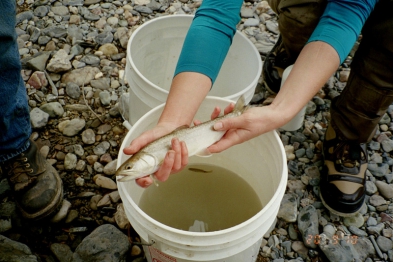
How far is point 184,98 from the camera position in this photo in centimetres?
166

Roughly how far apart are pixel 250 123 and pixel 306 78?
33cm

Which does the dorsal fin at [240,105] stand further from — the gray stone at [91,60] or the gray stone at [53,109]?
the gray stone at [91,60]

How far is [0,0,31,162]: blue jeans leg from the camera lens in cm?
156

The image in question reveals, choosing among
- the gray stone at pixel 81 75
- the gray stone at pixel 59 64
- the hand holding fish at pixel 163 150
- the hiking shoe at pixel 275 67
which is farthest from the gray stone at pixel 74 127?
the hiking shoe at pixel 275 67

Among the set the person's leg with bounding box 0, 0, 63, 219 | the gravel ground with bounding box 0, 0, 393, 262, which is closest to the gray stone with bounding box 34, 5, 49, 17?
the gravel ground with bounding box 0, 0, 393, 262

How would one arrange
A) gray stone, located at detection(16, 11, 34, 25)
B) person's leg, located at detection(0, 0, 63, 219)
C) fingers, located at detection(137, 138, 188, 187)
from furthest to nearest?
1. gray stone, located at detection(16, 11, 34, 25)
2. person's leg, located at detection(0, 0, 63, 219)
3. fingers, located at detection(137, 138, 188, 187)

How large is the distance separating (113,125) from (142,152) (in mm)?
1252

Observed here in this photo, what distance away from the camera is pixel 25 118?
192 cm

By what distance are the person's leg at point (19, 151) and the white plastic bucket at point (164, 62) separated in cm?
58

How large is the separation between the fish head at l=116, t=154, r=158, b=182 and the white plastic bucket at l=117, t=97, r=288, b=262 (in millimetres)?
84

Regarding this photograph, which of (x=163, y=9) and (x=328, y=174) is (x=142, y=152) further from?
(x=163, y=9)

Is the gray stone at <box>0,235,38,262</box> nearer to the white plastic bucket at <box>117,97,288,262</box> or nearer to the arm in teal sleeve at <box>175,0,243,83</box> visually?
the white plastic bucket at <box>117,97,288,262</box>

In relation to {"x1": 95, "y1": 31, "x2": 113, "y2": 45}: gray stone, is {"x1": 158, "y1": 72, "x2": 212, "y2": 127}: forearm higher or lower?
higher

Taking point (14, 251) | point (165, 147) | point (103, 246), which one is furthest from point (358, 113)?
point (14, 251)
